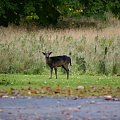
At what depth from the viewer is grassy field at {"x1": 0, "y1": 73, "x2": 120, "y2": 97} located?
17219 millimetres

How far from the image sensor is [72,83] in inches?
800

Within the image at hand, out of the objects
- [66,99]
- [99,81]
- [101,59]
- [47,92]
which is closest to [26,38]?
[101,59]

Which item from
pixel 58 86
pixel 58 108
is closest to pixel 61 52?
pixel 58 86

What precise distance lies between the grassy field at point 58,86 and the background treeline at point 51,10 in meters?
24.6

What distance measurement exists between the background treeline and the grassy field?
2459cm

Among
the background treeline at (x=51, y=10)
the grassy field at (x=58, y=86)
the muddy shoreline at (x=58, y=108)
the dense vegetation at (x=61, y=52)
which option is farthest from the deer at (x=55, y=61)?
the background treeline at (x=51, y=10)

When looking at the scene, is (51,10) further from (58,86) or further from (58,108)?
(58,108)

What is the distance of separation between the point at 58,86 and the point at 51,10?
3012cm

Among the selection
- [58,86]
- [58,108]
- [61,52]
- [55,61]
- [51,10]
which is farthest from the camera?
[51,10]

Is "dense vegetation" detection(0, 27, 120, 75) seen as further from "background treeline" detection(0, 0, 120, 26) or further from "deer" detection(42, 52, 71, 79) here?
"background treeline" detection(0, 0, 120, 26)

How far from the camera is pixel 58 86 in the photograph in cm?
1912

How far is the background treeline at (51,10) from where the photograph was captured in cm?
4678

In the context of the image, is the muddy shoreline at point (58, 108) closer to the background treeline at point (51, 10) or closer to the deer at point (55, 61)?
the deer at point (55, 61)

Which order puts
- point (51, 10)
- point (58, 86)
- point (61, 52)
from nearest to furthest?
point (58, 86), point (61, 52), point (51, 10)
